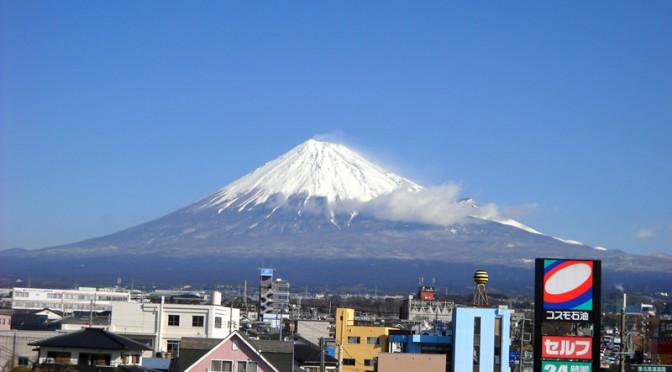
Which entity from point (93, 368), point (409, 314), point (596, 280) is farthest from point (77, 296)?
point (596, 280)

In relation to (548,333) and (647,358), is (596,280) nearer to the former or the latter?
(548,333)

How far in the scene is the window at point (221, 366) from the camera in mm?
36219

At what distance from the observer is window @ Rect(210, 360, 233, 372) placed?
1426 inches

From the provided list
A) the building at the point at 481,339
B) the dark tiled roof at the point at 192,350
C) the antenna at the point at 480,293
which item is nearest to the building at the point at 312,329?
the antenna at the point at 480,293

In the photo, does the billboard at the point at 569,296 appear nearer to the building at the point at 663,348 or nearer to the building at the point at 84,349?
the building at the point at 84,349

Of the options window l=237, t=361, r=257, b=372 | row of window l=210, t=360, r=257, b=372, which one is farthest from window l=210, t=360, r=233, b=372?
window l=237, t=361, r=257, b=372

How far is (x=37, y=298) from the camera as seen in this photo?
128250 mm

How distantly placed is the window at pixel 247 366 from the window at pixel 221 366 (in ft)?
0.80

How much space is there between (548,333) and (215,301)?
32655 millimetres

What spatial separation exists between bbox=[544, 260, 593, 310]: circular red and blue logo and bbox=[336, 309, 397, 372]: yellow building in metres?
28.2

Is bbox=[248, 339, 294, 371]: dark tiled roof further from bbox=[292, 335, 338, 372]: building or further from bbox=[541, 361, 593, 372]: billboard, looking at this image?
bbox=[541, 361, 593, 372]: billboard

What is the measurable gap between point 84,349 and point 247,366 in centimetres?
435

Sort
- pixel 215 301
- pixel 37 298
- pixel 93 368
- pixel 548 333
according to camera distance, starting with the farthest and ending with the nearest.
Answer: pixel 37 298
pixel 215 301
pixel 93 368
pixel 548 333

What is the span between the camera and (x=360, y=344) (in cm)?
5803
